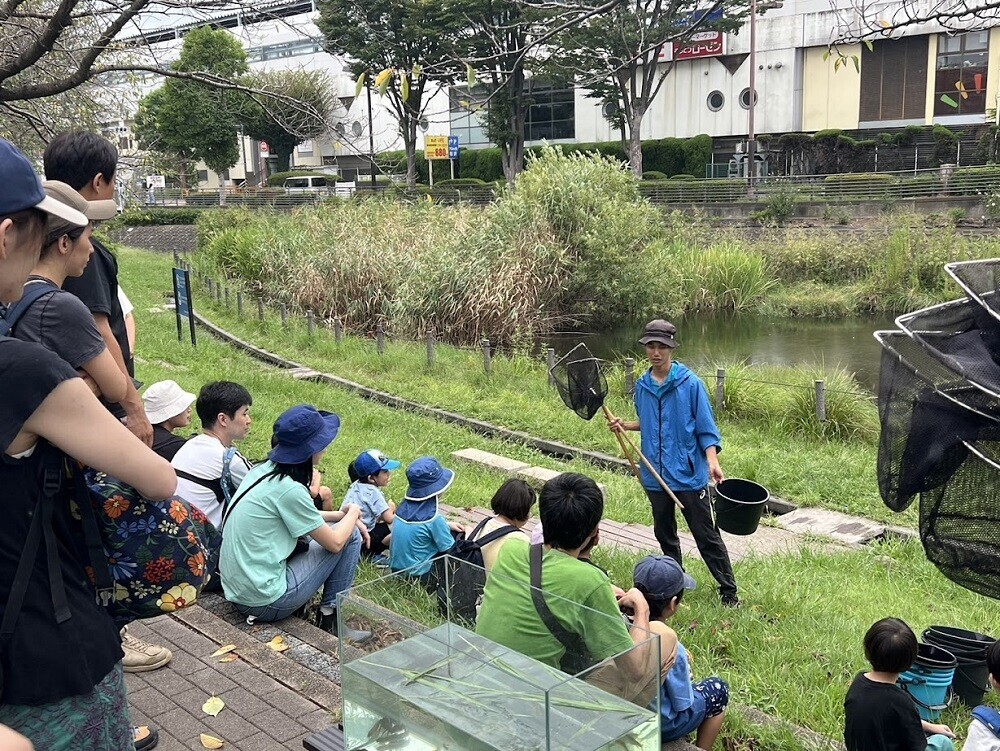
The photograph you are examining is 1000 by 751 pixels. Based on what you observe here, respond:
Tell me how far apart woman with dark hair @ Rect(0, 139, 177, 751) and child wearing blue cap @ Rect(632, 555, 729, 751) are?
6.45 feet

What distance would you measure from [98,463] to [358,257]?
635 inches

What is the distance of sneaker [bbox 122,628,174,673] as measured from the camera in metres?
3.98

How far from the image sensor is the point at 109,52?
9203 mm

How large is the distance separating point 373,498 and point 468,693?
2.96 metres

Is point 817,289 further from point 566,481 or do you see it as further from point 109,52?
point 566,481

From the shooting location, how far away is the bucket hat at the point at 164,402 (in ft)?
16.7

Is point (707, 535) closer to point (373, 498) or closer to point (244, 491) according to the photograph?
point (373, 498)

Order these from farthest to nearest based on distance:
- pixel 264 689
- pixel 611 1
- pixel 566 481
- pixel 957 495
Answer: pixel 611 1, pixel 264 689, pixel 566 481, pixel 957 495

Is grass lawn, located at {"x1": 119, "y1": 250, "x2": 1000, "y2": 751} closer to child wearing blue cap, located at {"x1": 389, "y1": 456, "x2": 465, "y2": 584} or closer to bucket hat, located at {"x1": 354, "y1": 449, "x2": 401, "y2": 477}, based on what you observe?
child wearing blue cap, located at {"x1": 389, "y1": 456, "x2": 465, "y2": 584}

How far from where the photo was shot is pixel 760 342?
19156 millimetres

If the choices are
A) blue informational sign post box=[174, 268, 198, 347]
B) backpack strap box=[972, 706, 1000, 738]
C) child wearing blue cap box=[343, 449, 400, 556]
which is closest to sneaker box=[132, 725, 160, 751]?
child wearing blue cap box=[343, 449, 400, 556]

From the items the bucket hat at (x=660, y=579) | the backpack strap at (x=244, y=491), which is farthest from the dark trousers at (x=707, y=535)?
the backpack strap at (x=244, y=491)

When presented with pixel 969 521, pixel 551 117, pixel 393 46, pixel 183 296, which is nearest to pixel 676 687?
pixel 969 521

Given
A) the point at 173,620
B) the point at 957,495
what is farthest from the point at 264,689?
the point at 957,495
